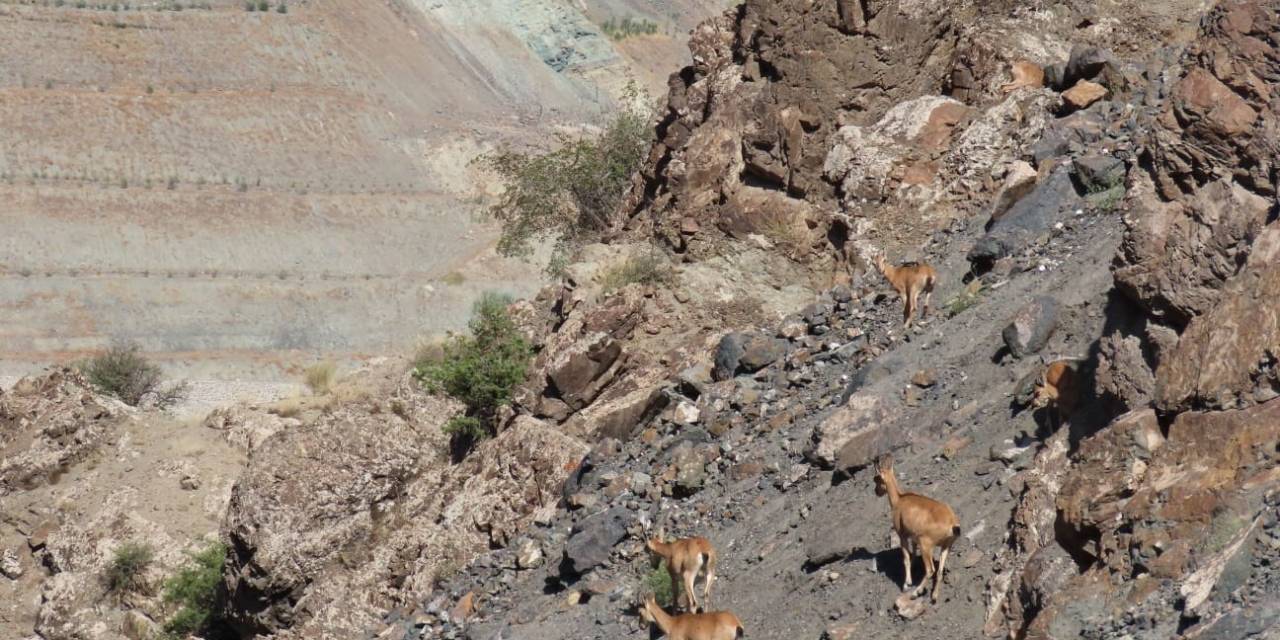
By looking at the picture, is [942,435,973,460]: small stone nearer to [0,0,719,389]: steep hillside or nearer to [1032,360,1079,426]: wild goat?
[1032,360,1079,426]: wild goat

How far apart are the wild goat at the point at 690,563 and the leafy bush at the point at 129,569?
1177 centimetres

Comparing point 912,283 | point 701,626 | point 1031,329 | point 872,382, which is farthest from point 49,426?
point 1031,329

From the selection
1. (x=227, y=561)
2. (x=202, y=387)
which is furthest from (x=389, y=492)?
(x=202, y=387)

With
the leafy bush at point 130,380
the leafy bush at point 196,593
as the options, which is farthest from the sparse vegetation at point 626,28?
the leafy bush at point 196,593

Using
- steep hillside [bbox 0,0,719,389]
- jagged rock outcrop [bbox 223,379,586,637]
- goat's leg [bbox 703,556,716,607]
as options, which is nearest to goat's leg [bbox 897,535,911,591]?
goat's leg [bbox 703,556,716,607]

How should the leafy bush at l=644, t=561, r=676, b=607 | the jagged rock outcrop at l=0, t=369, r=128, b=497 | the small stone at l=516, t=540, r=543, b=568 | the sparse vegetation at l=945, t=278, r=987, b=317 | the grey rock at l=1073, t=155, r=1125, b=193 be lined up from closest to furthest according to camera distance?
1. the leafy bush at l=644, t=561, r=676, b=607
2. the sparse vegetation at l=945, t=278, r=987, b=317
3. the small stone at l=516, t=540, r=543, b=568
4. the grey rock at l=1073, t=155, r=1125, b=193
5. the jagged rock outcrop at l=0, t=369, r=128, b=497

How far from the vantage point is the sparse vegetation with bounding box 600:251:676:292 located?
18.6 metres

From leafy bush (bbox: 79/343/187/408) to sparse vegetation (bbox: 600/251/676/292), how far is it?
1834 centimetres

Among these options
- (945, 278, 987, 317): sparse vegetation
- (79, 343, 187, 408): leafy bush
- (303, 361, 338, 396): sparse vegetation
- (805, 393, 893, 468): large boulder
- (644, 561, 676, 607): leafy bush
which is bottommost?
(79, 343, 187, 408): leafy bush

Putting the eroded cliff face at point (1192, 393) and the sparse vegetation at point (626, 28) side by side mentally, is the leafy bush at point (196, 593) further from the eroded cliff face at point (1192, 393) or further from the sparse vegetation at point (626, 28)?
the sparse vegetation at point (626, 28)

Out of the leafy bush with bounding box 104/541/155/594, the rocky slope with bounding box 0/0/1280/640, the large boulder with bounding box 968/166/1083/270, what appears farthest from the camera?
the leafy bush with bounding box 104/541/155/594

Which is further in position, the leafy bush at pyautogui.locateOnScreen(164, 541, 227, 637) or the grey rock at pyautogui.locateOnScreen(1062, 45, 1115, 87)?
the leafy bush at pyautogui.locateOnScreen(164, 541, 227, 637)

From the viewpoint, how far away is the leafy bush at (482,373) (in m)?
18.8

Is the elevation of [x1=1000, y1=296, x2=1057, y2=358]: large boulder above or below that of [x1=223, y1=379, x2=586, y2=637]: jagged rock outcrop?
above
